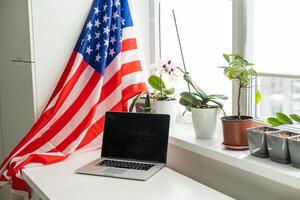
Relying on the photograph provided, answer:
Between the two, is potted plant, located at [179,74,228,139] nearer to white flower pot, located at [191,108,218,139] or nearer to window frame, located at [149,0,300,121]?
white flower pot, located at [191,108,218,139]

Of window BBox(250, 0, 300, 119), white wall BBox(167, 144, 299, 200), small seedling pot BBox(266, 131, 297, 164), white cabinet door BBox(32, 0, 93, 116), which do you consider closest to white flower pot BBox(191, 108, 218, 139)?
white wall BBox(167, 144, 299, 200)

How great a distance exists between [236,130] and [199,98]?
29cm

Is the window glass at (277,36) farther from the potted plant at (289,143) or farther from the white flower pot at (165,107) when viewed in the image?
the white flower pot at (165,107)

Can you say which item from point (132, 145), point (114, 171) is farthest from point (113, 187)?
point (132, 145)

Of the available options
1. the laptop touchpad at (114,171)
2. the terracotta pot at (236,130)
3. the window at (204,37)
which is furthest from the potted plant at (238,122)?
the laptop touchpad at (114,171)

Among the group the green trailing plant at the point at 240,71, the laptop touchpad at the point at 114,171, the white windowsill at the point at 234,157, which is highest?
the green trailing plant at the point at 240,71

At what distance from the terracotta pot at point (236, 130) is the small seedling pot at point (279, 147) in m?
0.16

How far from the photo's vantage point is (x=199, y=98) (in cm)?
189

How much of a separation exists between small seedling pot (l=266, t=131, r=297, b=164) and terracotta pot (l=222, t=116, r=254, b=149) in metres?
0.16

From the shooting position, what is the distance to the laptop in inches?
71.9

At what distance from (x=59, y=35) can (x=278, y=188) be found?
1.40 meters

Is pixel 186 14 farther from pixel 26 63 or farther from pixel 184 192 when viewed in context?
pixel 184 192

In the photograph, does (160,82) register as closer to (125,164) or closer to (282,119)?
(125,164)

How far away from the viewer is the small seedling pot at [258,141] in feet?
5.05
